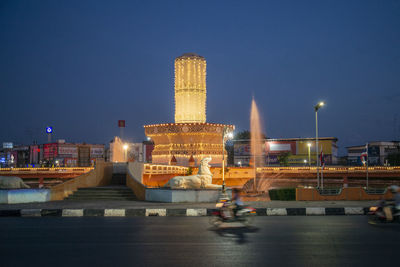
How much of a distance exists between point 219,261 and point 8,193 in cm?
1502

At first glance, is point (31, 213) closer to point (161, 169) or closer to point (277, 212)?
point (277, 212)

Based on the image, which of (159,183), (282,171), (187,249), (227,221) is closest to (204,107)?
(282,171)

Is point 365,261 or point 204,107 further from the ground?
point 204,107

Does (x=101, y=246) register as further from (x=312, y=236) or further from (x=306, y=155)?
(x=306, y=155)

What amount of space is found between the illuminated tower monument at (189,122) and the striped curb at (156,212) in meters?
37.9

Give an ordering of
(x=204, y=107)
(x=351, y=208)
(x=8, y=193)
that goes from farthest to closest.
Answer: (x=204, y=107) < (x=8, y=193) < (x=351, y=208)

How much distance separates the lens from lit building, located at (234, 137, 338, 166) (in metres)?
76.1

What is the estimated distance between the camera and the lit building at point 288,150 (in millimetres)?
76125

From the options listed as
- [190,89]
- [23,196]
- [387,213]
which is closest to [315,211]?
[387,213]

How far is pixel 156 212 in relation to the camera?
15.4 meters

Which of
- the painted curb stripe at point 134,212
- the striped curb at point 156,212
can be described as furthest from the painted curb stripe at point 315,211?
the painted curb stripe at point 134,212

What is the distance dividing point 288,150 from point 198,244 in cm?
7227

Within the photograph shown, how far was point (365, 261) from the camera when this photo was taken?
22.2 ft

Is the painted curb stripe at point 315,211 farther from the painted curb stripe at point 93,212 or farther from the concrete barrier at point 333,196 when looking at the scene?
the painted curb stripe at point 93,212
